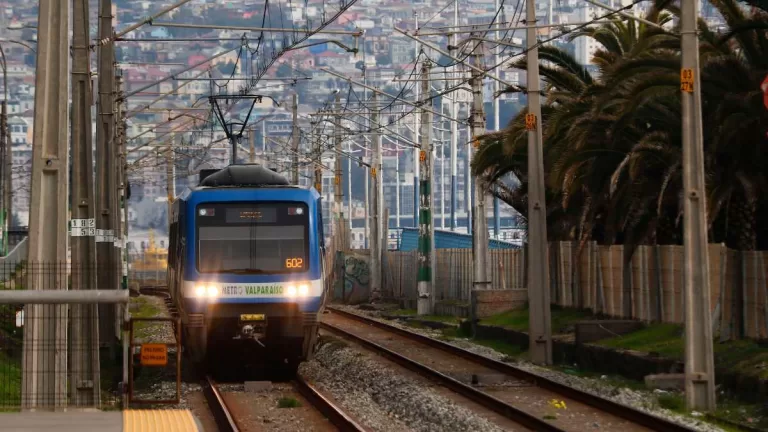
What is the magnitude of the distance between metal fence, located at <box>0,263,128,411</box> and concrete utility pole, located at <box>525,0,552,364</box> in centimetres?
856

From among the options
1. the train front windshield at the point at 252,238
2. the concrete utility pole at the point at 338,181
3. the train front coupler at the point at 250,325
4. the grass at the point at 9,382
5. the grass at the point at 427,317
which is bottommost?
the grass at the point at 9,382

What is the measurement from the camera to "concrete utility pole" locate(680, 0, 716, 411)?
66.5 ft

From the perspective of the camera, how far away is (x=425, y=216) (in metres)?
45.1

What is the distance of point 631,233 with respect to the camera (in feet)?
98.7

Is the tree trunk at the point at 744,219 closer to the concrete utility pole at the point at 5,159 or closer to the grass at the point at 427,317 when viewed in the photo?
the grass at the point at 427,317

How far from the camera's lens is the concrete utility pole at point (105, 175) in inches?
1185

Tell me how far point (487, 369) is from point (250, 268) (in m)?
5.32

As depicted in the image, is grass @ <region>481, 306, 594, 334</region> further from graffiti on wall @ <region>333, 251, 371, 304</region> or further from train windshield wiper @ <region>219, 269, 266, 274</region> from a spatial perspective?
graffiti on wall @ <region>333, 251, 371, 304</region>

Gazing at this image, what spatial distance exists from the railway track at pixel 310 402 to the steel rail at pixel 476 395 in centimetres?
201

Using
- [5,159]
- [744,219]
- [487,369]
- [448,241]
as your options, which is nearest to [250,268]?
[487,369]

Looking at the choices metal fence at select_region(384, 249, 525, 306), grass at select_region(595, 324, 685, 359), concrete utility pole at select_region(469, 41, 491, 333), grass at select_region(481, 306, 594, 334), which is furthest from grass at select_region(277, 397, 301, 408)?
metal fence at select_region(384, 249, 525, 306)

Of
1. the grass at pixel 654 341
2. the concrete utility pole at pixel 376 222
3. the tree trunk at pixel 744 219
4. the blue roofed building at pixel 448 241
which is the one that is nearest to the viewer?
the grass at pixel 654 341

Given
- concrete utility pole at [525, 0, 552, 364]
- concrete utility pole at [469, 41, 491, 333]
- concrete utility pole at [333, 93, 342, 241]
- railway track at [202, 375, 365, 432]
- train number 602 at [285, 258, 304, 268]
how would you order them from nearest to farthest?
railway track at [202, 375, 365, 432]
train number 602 at [285, 258, 304, 268]
concrete utility pole at [525, 0, 552, 364]
concrete utility pole at [469, 41, 491, 333]
concrete utility pole at [333, 93, 342, 241]

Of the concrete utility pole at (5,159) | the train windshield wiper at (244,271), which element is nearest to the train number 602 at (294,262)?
the train windshield wiper at (244,271)
